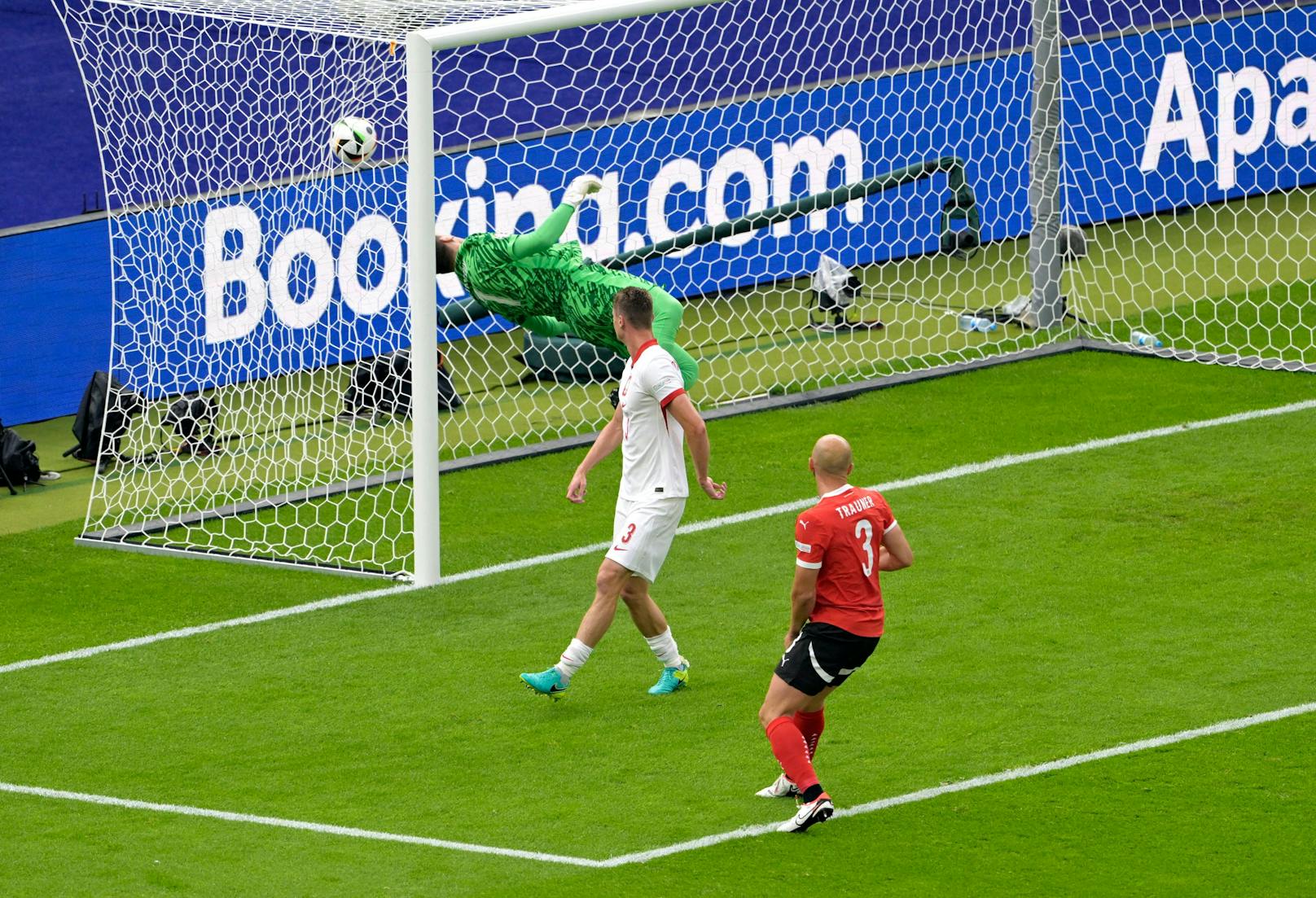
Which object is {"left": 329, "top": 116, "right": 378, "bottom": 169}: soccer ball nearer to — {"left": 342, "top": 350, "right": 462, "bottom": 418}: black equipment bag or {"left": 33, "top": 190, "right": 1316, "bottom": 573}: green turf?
{"left": 342, "top": 350, "right": 462, "bottom": 418}: black equipment bag

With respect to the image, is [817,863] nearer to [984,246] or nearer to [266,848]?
[266,848]

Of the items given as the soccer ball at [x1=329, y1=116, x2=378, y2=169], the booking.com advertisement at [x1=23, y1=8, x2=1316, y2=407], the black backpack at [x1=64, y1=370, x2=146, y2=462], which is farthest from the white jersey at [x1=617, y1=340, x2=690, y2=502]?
the black backpack at [x1=64, y1=370, x2=146, y2=462]

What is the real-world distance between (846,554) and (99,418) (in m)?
7.41

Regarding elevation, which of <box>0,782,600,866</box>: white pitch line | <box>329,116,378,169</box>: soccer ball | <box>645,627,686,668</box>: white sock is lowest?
<box>0,782,600,866</box>: white pitch line

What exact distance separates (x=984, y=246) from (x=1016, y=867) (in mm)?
9740

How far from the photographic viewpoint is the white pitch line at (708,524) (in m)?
10.5

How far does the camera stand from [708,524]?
12.1 metres

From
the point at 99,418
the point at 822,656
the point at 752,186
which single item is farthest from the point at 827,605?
the point at 752,186

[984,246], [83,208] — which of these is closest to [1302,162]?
[984,246]

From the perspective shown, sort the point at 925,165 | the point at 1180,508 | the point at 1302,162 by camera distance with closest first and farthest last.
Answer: the point at 1180,508, the point at 925,165, the point at 1302,162

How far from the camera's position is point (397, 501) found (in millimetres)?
12562

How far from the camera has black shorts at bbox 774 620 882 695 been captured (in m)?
7.74

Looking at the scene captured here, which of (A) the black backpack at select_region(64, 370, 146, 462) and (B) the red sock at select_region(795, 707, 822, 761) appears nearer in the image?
(B) the red sock at select_region(795, 707, 822, 761)

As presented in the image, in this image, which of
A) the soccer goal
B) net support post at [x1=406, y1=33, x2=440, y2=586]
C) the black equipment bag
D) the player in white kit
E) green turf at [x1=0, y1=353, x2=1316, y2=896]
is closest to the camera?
green turf at [x1=0, y1=353, x2=1316, y2=896]
